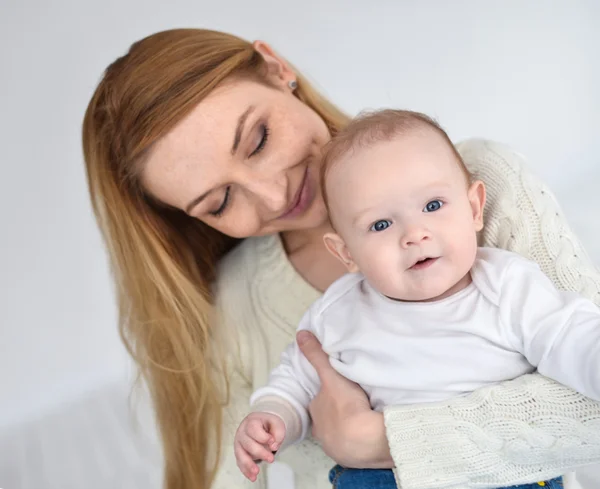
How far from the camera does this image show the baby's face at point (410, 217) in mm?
1229

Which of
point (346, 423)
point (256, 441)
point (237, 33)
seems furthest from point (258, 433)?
point (237, 33)

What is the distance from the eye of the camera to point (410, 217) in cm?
125

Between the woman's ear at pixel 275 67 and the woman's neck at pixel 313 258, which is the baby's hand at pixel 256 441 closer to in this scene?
the woman's neck at pixel 313 258

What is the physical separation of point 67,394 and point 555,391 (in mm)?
2092

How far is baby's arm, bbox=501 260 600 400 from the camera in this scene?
111cm

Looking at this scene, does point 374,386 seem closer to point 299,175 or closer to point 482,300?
point 482,300

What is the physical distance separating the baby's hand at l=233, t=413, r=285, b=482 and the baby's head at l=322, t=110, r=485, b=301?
0.31m

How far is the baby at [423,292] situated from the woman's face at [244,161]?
0.25m

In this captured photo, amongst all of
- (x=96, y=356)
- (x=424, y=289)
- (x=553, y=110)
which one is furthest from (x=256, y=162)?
(x=553, y=110)

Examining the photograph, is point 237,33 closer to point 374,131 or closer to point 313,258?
point 313,258

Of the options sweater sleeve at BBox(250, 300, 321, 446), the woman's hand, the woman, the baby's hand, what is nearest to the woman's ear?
the woman

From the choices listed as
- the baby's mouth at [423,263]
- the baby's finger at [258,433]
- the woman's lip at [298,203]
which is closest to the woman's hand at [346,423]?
the baby's finger at [258,433]

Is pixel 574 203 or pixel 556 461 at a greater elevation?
pixel 556 461

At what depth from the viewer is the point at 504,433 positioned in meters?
1.21
